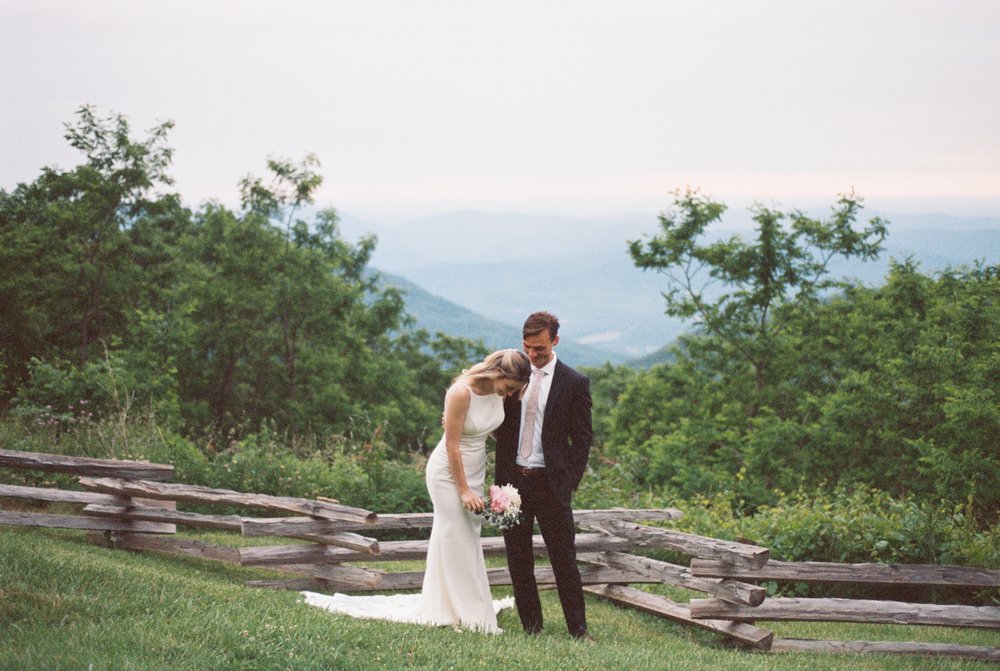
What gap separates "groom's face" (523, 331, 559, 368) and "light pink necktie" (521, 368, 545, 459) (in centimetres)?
9

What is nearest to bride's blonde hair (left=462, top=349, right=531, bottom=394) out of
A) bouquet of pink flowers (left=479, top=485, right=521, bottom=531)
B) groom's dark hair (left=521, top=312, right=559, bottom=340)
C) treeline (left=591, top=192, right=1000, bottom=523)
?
groom's dark hair (left=521, top=312, right=559, bottom=340)

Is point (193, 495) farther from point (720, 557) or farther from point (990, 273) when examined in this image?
point (990, 273)

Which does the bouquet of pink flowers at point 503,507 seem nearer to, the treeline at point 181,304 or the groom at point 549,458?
the groom at point 549,458

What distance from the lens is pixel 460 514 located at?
22.8 ft

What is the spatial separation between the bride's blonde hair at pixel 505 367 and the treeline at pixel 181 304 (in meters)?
9.52

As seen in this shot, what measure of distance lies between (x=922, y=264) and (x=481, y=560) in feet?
69.2

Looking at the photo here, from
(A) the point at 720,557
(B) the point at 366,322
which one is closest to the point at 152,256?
(B) the point at 366,322

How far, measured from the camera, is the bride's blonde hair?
6449 millimetres

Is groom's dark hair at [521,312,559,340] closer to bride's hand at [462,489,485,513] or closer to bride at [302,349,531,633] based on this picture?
bride at [302,349,531,633]

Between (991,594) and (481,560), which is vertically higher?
(481,560)

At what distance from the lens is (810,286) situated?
23.7m

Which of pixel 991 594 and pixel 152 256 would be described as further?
pixel 152 256

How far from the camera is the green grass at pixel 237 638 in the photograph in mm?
4668

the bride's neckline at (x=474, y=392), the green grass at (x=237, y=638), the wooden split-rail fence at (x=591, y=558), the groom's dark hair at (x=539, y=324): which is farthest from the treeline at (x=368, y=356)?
the groom's dark hair at (x=539, y=324)
